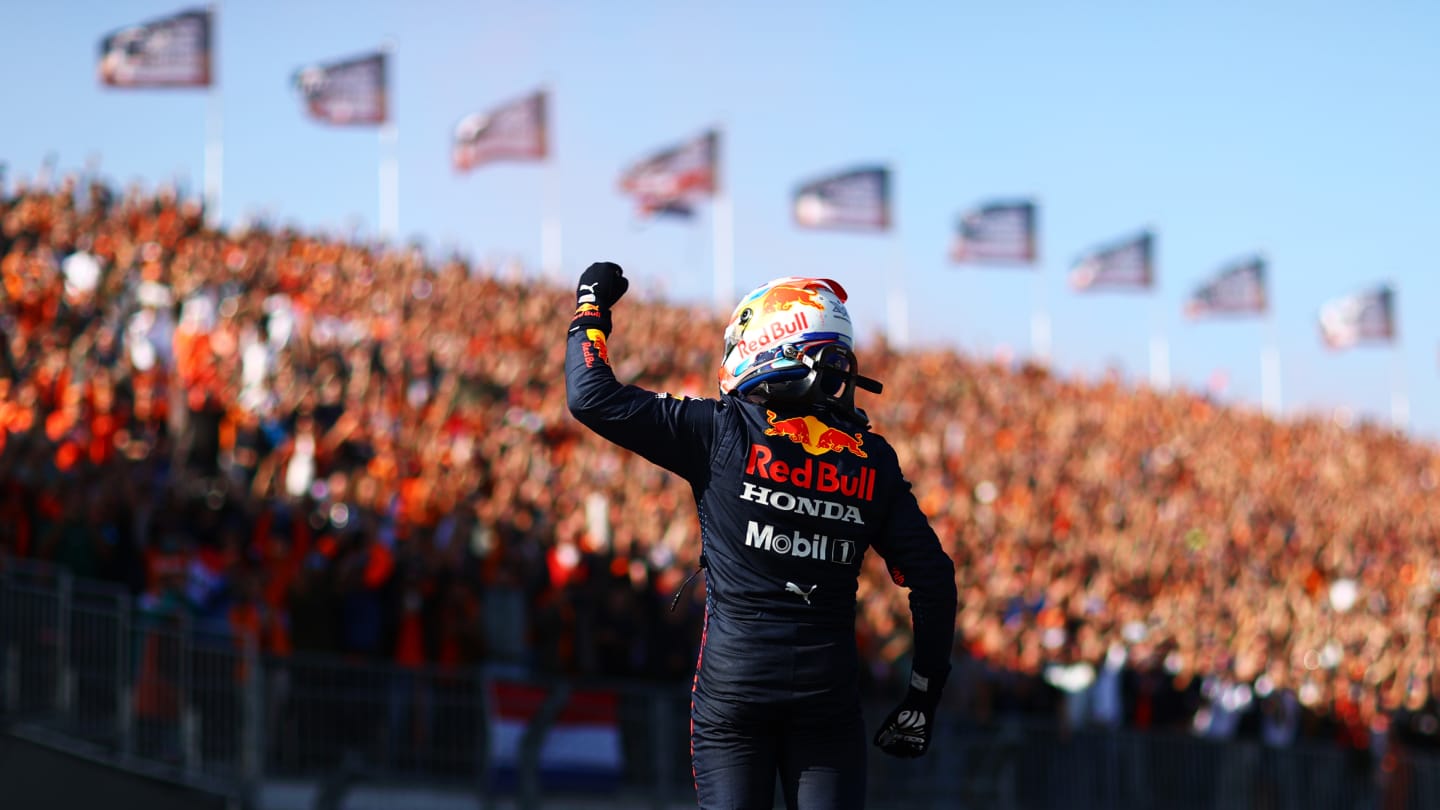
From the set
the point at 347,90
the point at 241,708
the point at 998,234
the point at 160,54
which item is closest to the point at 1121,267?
the point at 998,234

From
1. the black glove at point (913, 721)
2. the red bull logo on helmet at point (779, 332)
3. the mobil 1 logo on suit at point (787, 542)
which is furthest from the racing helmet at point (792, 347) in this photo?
the black glove at point (913, 721)

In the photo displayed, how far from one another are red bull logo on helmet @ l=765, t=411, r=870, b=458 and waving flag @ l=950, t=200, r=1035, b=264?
1404 inches

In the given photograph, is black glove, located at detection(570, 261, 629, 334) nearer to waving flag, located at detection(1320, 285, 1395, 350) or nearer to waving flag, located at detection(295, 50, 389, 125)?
waving flag, located at detection(295, 50, 389, 125)

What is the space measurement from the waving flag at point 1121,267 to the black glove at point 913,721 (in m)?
37.5

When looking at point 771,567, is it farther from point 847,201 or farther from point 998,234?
point 998,234

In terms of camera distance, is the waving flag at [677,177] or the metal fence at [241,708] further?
the waving flag at [677,177]

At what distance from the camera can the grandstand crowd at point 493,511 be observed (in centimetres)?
1372

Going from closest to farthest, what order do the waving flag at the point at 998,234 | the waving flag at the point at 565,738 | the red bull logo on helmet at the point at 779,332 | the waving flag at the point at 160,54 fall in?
the red bull logo on helmet at the point at 779,332 < the waving flag at the point at 565,738 < the waving flag at the point at 160,54 < the waving flag at the point at 998,234

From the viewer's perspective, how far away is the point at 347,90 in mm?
31344

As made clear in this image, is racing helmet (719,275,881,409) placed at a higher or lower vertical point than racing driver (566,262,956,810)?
higher

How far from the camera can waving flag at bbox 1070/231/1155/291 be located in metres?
42.0

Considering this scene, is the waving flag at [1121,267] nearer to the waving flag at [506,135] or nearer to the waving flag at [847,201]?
the waving flag at [847,201]

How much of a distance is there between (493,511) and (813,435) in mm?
10919

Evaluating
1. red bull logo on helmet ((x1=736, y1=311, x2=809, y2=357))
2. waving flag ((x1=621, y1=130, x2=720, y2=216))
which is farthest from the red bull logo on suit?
waving flag ((x1=621, y1=130, x2=720, y2=216))
